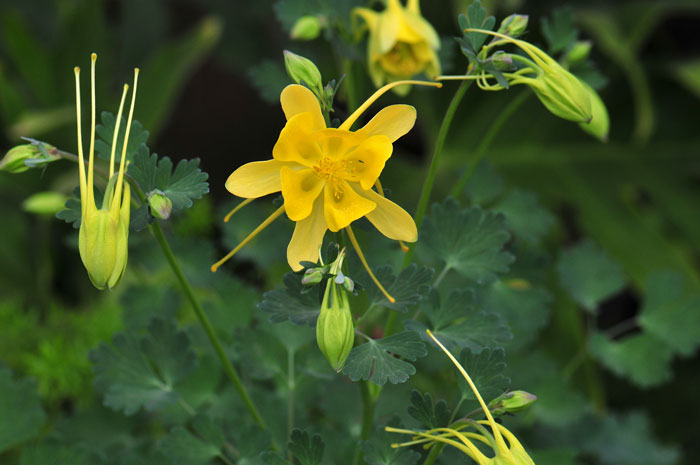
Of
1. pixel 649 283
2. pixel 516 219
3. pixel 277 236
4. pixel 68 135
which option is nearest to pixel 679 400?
pixel 649 283

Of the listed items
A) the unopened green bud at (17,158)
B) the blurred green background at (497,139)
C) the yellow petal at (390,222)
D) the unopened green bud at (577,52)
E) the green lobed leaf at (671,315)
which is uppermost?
the unopened green bud at (577,52)

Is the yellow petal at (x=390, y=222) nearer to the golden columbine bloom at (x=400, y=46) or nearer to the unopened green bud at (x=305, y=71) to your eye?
the unopened green bud at (x=305, y=71)

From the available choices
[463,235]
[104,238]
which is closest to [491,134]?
[463,235]

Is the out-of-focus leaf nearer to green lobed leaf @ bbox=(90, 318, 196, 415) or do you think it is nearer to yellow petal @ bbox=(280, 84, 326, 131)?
green lobed leaf @ bbox=(90, 318, 196, 415)

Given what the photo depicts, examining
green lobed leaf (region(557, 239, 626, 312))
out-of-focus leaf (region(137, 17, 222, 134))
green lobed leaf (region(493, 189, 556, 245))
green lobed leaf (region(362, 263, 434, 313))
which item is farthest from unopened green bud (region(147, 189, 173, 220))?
out-of-focus leaf (region(137, 17, 222, 134))

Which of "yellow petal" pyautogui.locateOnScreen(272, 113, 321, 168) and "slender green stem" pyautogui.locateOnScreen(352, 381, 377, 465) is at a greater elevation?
"yellow petal" pyautogui.locateOnScreen(272, 113, 321, 168)

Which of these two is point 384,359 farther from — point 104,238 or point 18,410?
point 18,410

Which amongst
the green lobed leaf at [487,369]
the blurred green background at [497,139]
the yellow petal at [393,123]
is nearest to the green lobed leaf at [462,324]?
the green lobed leaf at [487,369]
